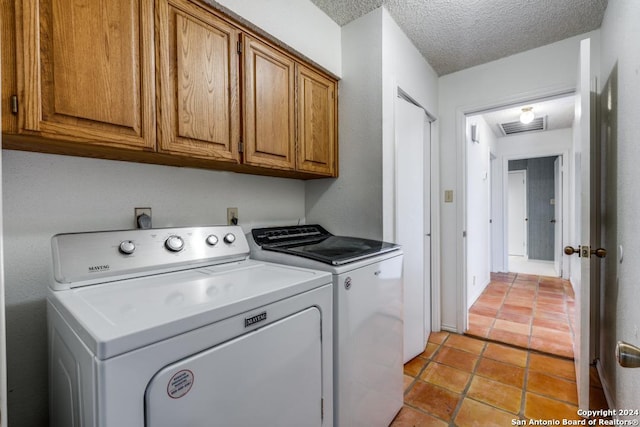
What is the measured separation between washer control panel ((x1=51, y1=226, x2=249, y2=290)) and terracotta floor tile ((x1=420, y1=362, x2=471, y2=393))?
1.54 meters

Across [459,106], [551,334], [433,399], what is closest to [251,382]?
[433,399]

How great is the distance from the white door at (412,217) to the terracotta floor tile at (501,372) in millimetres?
424

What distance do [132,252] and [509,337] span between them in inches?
113

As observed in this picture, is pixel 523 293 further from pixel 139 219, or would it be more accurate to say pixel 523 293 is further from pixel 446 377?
pixel 139 219

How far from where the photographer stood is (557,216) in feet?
17.4

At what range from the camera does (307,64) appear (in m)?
1.79

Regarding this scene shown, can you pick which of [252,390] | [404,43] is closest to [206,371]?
[252,390]

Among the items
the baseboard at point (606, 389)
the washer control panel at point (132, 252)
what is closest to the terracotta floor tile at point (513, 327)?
the baseboard at point (606, 389)

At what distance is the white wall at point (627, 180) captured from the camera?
1.10m

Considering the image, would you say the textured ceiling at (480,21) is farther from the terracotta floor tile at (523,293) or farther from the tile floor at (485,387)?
the terracotta floor tile at (523,293)

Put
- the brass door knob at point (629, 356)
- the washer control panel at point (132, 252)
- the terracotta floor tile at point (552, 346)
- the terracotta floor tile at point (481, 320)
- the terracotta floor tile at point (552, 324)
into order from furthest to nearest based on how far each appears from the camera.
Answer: the terracotta floor tile at point (481, 320), the terracotta floor tile at point (552, 324), the terracotta floor tile at point (552, 346), the washer control panel at point (132, 252), the brass door knob at point (629, 356)

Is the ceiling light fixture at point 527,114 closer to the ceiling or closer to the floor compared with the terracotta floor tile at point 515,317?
closer to the ceiling

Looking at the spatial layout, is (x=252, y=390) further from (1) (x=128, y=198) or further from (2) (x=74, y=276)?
(1) (x=128, y=198)

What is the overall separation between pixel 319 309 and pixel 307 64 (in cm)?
145
